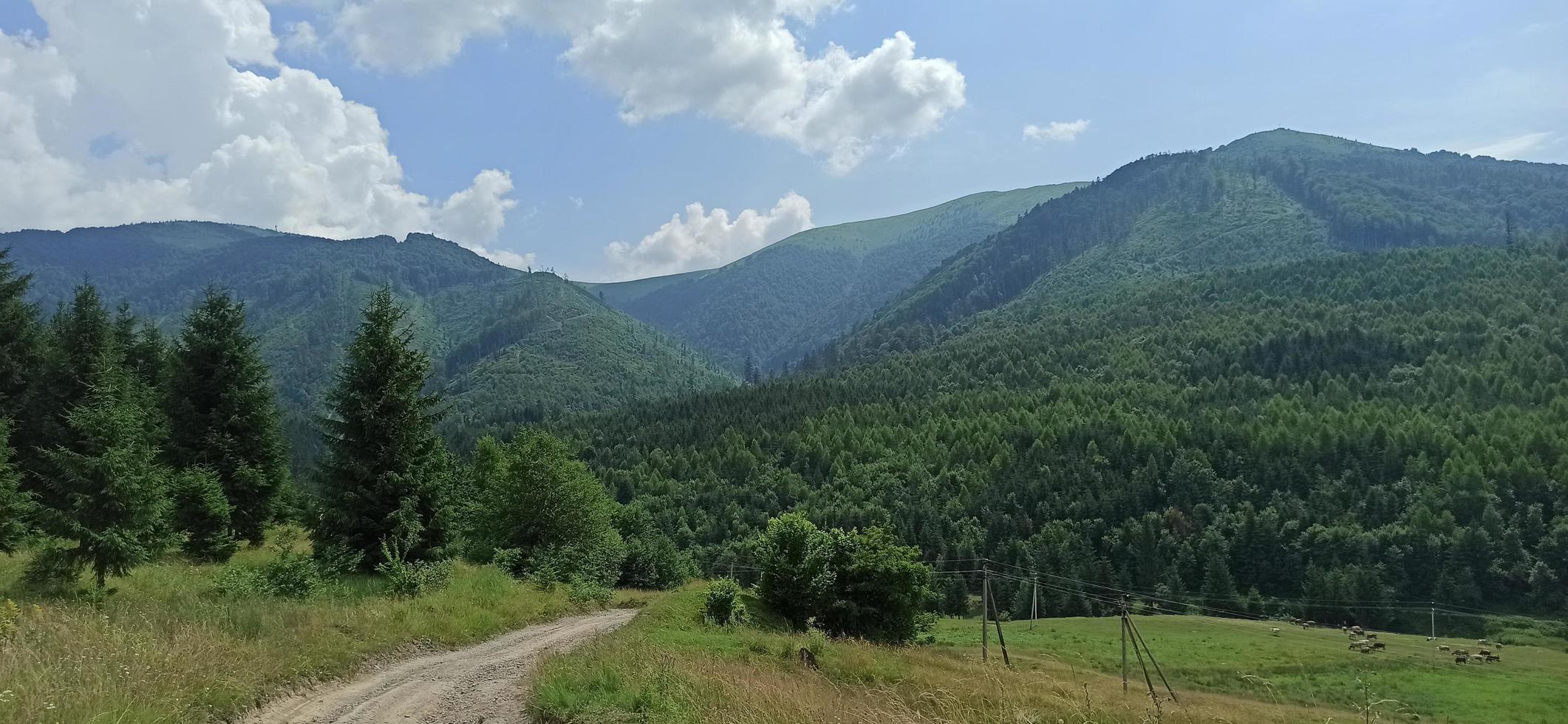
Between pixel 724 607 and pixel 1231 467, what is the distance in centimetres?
13849

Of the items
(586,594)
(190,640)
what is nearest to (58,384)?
(586,594)

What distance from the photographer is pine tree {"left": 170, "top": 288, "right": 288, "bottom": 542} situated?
→ 1309 inches

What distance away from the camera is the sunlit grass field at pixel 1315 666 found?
141 ft

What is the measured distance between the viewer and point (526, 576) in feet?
113

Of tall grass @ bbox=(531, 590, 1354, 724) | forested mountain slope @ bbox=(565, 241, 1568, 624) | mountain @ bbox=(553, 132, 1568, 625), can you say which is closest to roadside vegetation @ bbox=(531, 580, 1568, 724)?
tall grass @ bbox=(531, 590, 1354, 724)

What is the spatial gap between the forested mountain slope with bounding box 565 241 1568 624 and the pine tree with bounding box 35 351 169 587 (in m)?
67.5

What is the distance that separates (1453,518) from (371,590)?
141 metres

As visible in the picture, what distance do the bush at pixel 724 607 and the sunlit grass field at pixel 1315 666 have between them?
483 inches

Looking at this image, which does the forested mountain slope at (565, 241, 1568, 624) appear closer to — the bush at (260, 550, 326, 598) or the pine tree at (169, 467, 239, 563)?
the pine tree at (169, 467, 239, 563)

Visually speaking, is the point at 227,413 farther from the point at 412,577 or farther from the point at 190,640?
the point at 190,640

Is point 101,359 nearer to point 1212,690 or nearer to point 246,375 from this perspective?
point 246,375

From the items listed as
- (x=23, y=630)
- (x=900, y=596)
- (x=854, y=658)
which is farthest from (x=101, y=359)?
(x=900, y=596)

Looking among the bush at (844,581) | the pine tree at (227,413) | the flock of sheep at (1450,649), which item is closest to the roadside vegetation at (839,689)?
the bush at (844,581)

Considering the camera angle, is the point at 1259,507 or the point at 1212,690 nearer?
the point at 1212,690
